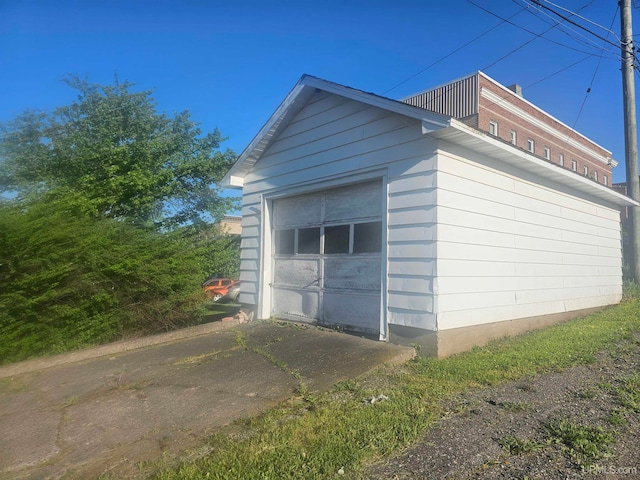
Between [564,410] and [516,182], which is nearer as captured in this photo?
[564,410]

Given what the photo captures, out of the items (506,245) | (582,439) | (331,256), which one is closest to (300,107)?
(331,256)

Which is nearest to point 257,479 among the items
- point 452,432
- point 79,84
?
point 452,432

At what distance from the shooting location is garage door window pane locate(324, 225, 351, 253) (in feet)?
22.7

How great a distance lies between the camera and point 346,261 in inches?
269

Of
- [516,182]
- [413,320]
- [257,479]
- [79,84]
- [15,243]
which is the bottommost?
[257,479]

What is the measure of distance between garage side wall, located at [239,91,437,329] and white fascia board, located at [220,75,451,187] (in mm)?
176

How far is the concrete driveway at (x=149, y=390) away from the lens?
3117mm

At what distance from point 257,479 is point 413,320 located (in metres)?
3.49

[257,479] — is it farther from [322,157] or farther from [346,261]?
[322,157]

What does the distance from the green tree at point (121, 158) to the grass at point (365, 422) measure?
9402mm

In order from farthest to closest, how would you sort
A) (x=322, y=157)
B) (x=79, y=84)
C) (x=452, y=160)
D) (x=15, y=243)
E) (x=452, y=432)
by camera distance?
(x=79, y=84)
(x=322, y=157)
(x=452, y=160)
(x=15, y=243)
(x=452, y=432)

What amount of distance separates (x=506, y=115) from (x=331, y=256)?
22.0m

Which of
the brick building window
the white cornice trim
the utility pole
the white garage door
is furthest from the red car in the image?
the brick building window

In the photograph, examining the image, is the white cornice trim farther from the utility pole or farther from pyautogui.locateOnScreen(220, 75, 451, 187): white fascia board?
pyautogui.locateOnScreen(220, 75, 451, 187): white fascia board
